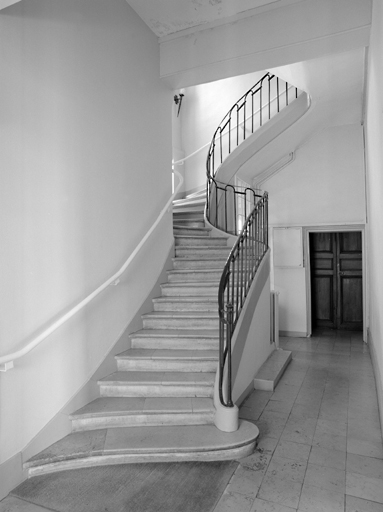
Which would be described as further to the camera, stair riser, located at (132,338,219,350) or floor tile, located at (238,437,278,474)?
stair riser, located at (132,338,219,350)

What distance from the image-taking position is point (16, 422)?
256 centimetres

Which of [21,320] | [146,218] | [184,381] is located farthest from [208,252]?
[21,320]

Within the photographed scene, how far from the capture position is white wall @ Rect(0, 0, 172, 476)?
2561 millimetres

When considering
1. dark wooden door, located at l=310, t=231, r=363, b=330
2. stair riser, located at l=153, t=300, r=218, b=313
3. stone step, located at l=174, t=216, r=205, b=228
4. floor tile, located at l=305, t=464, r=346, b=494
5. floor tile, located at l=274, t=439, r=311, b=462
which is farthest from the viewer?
dark wooden door, located at l=310, t=231, r=363, b=330

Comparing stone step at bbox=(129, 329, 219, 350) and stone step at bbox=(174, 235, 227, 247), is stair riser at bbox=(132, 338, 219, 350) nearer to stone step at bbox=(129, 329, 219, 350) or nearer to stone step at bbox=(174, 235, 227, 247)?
stone step at bbox=(129, 329, 219, 350)

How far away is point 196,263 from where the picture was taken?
509cm

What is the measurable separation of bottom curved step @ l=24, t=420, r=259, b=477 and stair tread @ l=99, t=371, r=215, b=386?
0.45m

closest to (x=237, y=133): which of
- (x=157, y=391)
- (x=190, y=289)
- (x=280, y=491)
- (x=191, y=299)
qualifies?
(x=190, y=289)

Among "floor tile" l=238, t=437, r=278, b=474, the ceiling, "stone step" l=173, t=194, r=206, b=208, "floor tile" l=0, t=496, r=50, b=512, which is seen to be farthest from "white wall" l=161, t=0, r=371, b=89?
"floor tile" l=0, t=496, r=50, b=512

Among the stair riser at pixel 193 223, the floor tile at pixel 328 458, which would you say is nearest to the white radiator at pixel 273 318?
the stair riser at pixel 193 223

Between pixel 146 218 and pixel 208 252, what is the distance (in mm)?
1321

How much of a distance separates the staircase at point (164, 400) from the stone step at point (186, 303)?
0.04 ft

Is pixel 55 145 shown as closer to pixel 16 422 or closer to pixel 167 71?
pixel 16 422

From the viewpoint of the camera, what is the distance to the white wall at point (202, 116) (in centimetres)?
811
